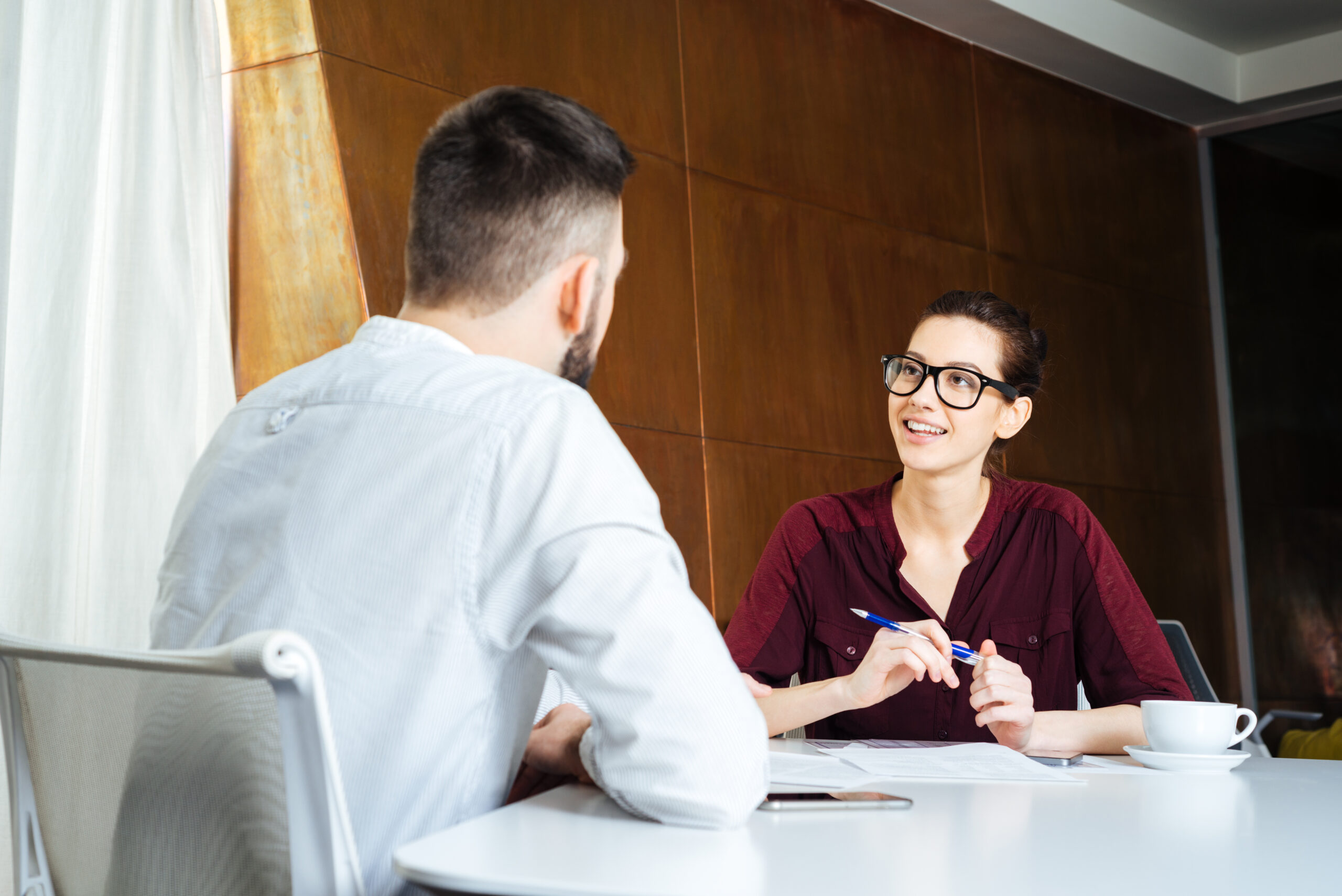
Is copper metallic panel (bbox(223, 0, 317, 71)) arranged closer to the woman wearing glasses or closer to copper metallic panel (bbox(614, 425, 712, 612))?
copper metallic panel (bbox(614, 425, 712, 612))

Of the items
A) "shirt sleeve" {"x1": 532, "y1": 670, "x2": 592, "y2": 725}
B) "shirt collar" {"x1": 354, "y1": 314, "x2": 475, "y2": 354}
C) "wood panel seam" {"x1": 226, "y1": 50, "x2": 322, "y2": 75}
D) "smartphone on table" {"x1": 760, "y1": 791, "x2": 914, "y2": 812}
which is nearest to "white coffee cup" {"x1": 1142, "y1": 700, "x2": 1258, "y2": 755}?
"smartphone on table" {"x1": 760, "y1": 791, "x2": 914, "y2": 812}

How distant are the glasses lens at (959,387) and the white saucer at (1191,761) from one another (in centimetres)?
94

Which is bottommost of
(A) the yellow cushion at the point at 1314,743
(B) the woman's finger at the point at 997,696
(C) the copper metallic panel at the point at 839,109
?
(A) the yellow cushion at the point at 1314,743

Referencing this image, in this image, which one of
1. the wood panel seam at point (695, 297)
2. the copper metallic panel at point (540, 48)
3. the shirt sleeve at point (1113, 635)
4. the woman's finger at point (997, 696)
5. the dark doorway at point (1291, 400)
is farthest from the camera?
the dark doorway at point (1291, 400)

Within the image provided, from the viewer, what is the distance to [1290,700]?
527cm

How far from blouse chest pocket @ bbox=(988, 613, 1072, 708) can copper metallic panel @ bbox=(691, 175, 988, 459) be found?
62.0 inches

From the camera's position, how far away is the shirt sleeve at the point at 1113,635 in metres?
1.91

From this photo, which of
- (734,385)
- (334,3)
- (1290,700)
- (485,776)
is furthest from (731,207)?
(1290,700)

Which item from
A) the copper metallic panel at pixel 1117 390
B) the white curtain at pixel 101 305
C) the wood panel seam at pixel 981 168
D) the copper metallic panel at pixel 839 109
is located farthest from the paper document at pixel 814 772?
the wood panel seam at pixel 981 168

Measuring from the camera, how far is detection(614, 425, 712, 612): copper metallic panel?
331cm

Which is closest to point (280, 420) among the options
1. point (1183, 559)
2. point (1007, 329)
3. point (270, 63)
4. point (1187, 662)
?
point (1007, 329)

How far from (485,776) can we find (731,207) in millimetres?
2935

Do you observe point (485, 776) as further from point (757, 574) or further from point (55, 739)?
point (757, 574)

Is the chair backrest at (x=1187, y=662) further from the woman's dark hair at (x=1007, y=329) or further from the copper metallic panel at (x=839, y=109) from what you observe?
the copper metallic panel at (x=839, y=109)
